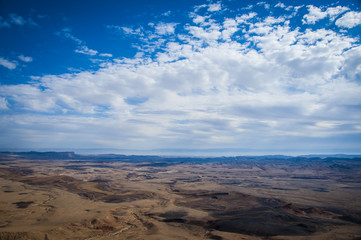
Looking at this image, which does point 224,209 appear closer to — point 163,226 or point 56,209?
point 163,226

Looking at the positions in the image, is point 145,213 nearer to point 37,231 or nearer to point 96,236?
point 96,236

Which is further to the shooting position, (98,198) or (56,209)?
(98,198)

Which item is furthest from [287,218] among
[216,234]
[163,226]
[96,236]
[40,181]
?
[40,181]

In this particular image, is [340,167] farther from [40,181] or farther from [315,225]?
[40,181]

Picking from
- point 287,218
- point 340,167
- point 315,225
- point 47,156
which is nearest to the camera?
point 315,225

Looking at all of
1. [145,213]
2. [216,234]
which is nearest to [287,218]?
[216,234]

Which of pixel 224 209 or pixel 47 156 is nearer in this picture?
pixel 224 209

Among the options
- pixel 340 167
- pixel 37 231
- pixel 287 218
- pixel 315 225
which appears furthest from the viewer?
pixel 340 167

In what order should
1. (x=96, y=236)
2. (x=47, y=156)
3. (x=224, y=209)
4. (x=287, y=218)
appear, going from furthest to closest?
(x=47, y=156) < (x=224, y=209) < (x=287, y=218) < (x=96, y=236)

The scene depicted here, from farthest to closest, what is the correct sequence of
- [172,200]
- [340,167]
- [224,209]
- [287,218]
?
1. [340,167]
2. [172,200]
3. [224,209]
4. [287,218]
